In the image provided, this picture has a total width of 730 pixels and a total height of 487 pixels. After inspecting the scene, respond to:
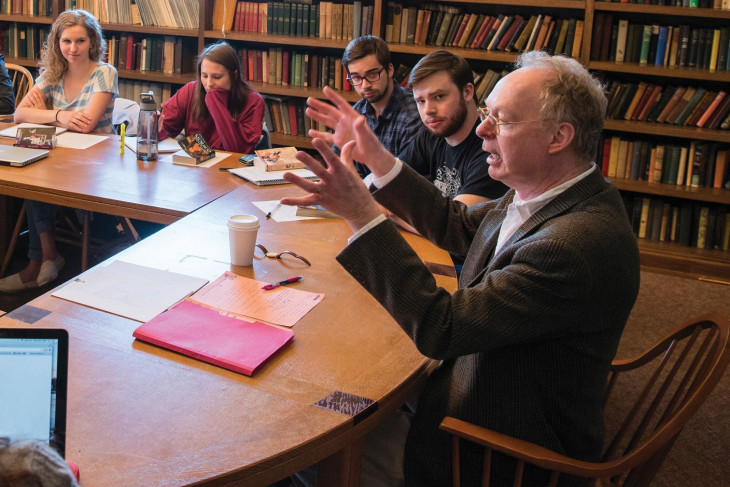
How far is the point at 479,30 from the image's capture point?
4.04 m

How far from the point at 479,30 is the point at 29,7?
3053mm

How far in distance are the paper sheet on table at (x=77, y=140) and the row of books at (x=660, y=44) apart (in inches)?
106

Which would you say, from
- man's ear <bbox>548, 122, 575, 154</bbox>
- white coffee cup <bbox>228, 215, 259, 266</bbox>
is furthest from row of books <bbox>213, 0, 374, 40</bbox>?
man's ear <bbox>548, 122, 575, 154</bbox>

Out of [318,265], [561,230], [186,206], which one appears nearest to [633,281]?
[561,230]

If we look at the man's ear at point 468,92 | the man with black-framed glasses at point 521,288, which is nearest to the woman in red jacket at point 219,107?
the man's ear at point 468,92

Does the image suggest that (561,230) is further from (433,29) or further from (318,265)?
(433,29)

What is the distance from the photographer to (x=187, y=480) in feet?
3.36

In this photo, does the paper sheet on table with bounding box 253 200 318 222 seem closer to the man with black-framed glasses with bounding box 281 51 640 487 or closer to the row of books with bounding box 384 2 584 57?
the man with black-framed glasses with bounding box 281 51 640 487

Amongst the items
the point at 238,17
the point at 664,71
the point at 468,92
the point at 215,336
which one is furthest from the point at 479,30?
the point at 215,336

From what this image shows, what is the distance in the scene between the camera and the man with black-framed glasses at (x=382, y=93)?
308cm

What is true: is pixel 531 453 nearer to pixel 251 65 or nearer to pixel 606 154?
pixel 606 154

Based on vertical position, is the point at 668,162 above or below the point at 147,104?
below

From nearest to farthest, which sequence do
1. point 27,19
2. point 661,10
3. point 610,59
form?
point 661,10
point 610,59
point 27,19

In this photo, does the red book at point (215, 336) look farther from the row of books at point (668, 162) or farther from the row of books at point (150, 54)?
the row of books at point (150, 54)
